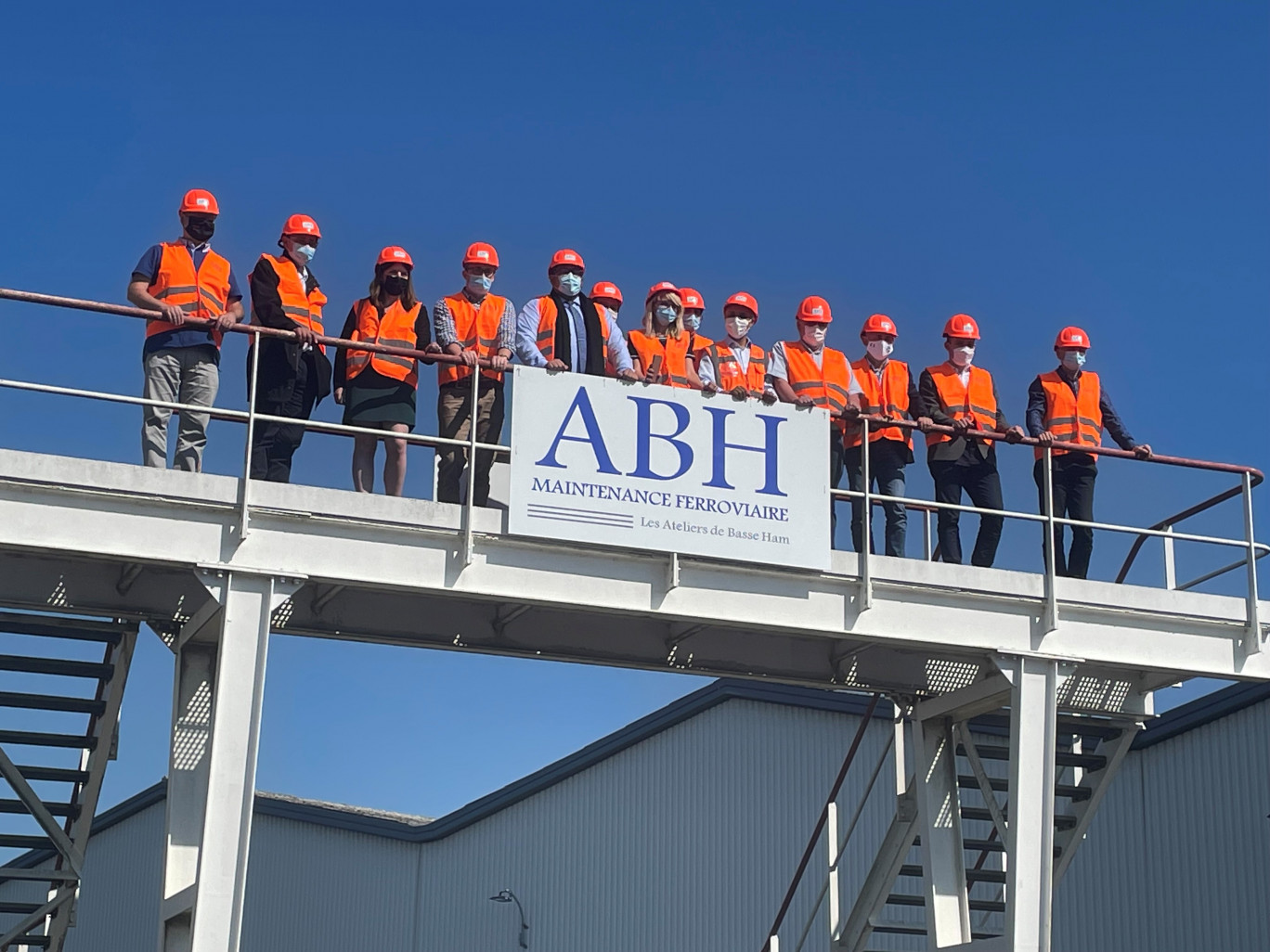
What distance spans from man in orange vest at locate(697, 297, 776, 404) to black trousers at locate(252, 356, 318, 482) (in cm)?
353

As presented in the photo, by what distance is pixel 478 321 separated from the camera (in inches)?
589

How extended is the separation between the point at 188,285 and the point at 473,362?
7.91ft

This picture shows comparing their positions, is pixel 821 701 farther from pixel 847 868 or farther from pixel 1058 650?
pixel 1058 650

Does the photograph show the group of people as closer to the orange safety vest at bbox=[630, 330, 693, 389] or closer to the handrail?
the orange safety vest at bbox=[630, 330, 693, 389]

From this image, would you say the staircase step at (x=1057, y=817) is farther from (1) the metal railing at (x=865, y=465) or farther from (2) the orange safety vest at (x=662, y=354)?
(2) the orange safety vest at (x=662, y=354)

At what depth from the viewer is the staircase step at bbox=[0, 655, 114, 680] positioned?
14297 millimetres

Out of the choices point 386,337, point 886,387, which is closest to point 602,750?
point 886,387

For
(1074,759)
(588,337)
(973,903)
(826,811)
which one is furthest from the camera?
(826,811)

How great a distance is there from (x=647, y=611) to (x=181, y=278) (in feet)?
15.4

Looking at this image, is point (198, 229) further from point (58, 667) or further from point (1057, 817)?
point (1057, 817)

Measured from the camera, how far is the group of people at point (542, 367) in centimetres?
1379

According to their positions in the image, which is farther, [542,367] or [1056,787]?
[1056,787]

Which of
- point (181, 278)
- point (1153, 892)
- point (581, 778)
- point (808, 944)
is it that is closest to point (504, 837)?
point (581, 778)

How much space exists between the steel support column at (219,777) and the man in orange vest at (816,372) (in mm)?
5153
